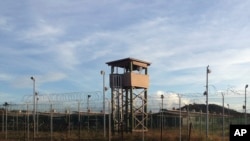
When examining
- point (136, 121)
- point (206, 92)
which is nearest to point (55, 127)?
point (136, 121)

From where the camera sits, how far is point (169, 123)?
55.2 meters

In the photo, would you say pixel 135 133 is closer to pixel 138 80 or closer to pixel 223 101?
pixel 138 80

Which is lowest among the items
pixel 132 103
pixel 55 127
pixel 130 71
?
pixel 55 127

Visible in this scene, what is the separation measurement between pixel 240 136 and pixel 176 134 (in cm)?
2626

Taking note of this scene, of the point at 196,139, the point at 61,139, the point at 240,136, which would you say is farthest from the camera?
the point at 61,139

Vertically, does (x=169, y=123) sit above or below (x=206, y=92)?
below

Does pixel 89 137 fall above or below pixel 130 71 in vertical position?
below

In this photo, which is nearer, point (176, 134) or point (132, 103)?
point (176, 134)

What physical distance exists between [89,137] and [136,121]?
5.59 metres

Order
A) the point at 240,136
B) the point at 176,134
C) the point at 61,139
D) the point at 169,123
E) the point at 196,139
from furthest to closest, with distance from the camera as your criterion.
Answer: the point at 169,123 → the point at 61,139 → the point at 176,134 → the point at 196,139 → the point at 240,136

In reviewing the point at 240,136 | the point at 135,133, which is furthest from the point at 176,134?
the point at 240,136

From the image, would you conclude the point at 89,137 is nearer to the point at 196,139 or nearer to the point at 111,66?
the point at 111,66

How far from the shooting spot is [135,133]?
129ft

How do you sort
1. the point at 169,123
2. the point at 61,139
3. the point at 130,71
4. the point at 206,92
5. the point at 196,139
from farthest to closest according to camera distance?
the point at 169,123, the point at 130,71, the point at 61,139, the point at 196,139, the point at 206,92
